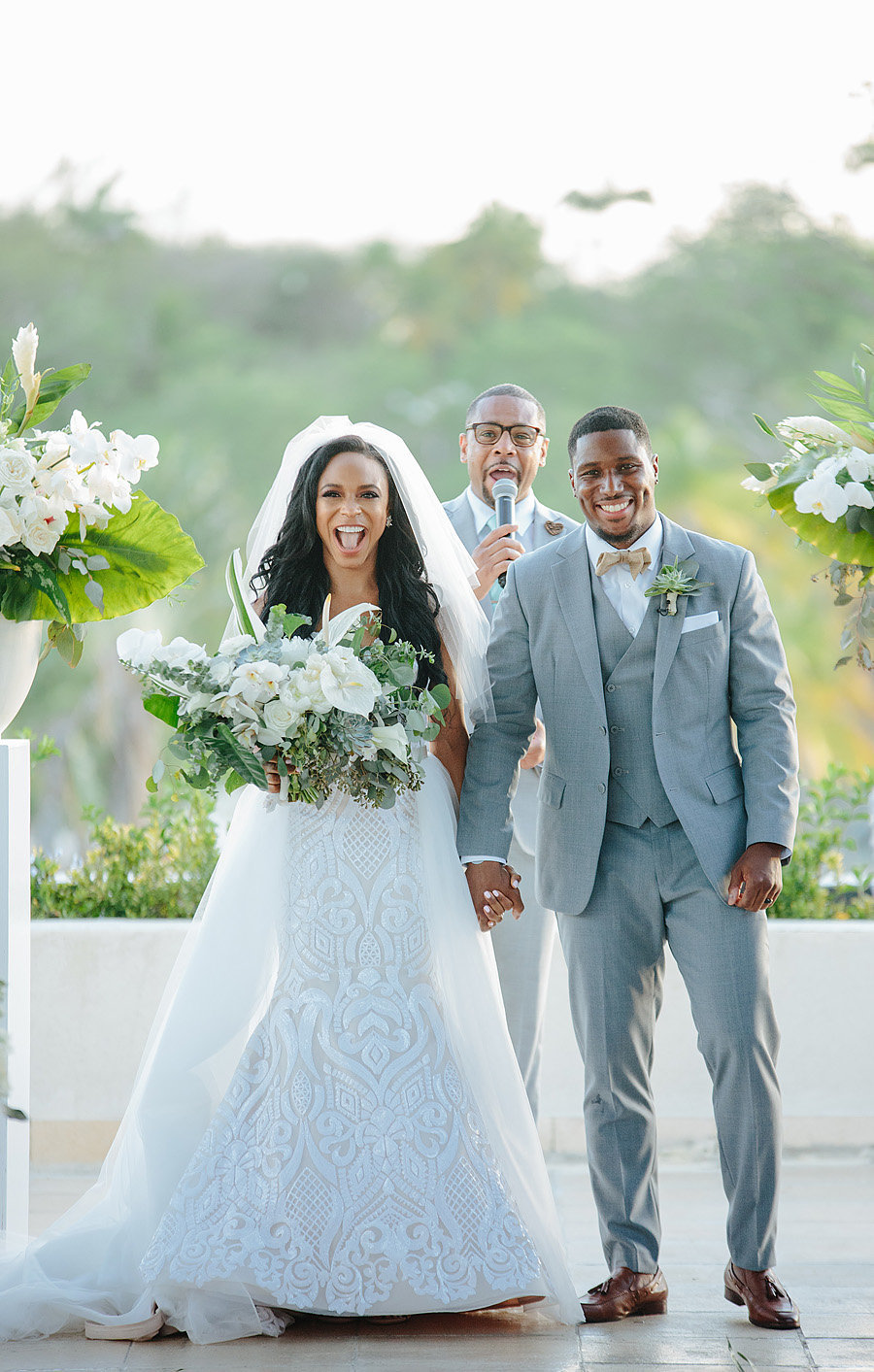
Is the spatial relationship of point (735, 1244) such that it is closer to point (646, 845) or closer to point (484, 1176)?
point (484, 1176)

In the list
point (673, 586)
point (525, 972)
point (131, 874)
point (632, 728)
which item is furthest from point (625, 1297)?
point (131, 874)

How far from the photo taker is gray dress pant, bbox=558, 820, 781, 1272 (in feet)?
9.89

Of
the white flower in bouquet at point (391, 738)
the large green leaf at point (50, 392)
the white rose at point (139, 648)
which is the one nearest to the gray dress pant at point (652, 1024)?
the white flower in bouquet at point (391, 738)

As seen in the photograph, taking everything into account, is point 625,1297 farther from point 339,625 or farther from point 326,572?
point 326,572

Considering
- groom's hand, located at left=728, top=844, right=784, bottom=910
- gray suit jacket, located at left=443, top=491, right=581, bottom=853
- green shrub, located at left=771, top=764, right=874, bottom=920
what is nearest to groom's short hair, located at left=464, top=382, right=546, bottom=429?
gray suit jacket, located at left=443, top=491, right=581, bottom=853

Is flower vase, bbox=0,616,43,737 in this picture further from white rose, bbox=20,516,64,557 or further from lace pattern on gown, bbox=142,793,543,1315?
lace pattern on gown, bbox=142,793,543,1315

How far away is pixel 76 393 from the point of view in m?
18.7

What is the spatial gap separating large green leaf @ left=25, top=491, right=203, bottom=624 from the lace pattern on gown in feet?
2.25

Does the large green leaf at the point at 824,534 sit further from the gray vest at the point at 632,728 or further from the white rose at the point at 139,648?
the white rose at the point at 139,648

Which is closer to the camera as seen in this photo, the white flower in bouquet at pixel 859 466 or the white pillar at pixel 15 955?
the white flower in bouquet at pixel 859 466

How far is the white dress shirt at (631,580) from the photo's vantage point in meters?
3.21

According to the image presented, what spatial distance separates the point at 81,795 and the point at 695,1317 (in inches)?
494

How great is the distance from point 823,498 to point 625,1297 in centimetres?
173

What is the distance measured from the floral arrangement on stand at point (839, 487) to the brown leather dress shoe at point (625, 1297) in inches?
54.1
